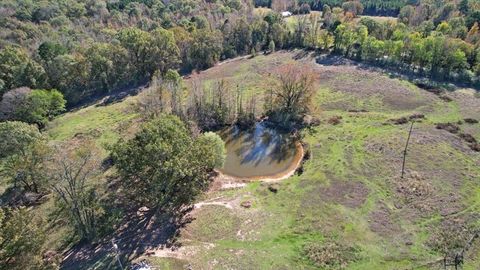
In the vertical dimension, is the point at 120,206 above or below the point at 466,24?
below

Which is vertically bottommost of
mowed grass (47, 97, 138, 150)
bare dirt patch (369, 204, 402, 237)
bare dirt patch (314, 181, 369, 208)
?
bare dirt patch (369, 204, 402, 237)

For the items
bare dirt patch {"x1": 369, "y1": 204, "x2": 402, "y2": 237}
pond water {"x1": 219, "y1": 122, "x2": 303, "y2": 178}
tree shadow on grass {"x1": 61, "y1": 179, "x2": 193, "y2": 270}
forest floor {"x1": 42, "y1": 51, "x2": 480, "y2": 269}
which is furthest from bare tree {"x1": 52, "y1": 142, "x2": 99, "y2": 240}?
bare dirt patch {"x1": 369, "y1": 204, "x2": 402, "y2": 237}

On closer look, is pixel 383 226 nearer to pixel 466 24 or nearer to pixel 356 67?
pixel 356 67

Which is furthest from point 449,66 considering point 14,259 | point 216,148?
point 14,259

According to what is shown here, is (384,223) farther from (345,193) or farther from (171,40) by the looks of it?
(171,40)

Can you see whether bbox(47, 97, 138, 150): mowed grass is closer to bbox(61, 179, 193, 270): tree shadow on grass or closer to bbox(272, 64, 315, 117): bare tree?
bbox(61, 179, 193, 270): tree shadow on grass

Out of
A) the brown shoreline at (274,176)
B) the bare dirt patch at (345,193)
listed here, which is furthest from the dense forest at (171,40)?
the bare dirt patch at (345,193)

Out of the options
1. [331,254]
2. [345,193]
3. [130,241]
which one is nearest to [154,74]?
[130,241]
